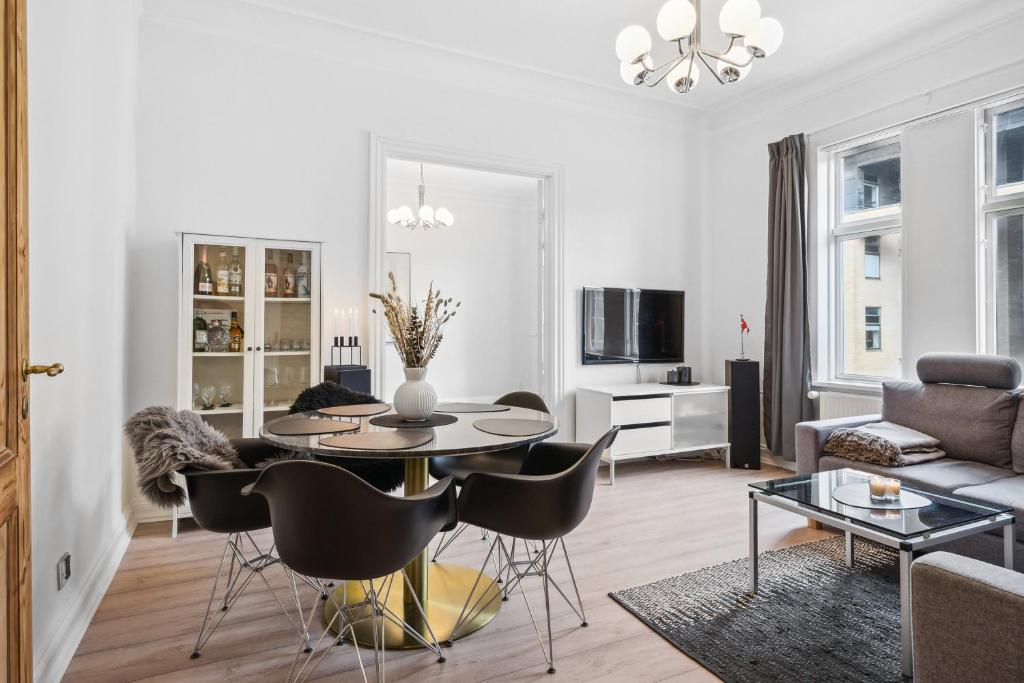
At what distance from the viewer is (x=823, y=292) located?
458 cm

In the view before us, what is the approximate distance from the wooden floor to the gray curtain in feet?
4.14

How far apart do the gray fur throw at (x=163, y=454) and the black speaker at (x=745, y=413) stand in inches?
153

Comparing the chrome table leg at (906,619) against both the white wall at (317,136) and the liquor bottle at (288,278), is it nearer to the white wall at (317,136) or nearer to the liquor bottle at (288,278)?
the white wall at (317,136)

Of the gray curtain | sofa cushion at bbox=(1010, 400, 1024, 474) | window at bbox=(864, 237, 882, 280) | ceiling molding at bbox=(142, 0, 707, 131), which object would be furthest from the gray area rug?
ceiling molding at bbox=(142, 0, 707, 131)

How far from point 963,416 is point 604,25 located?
312cm

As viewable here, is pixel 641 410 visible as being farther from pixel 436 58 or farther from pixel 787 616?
pixel 436 58

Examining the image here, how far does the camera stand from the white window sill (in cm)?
416

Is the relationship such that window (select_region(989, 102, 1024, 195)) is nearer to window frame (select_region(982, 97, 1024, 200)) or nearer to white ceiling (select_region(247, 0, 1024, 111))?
window frame (select_region(982, 97, 1024, 200))

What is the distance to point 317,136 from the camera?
3920mm

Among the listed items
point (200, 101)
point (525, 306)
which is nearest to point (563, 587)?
point (200, 101)

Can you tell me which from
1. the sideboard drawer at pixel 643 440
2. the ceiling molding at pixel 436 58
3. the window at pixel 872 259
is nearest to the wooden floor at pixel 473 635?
the sideboard drawer at pixel 643 440

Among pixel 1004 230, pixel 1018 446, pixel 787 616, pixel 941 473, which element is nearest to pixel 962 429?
pixel 1018 446

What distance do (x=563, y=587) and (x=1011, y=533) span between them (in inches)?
66.2

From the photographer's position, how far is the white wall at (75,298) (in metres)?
1.76
